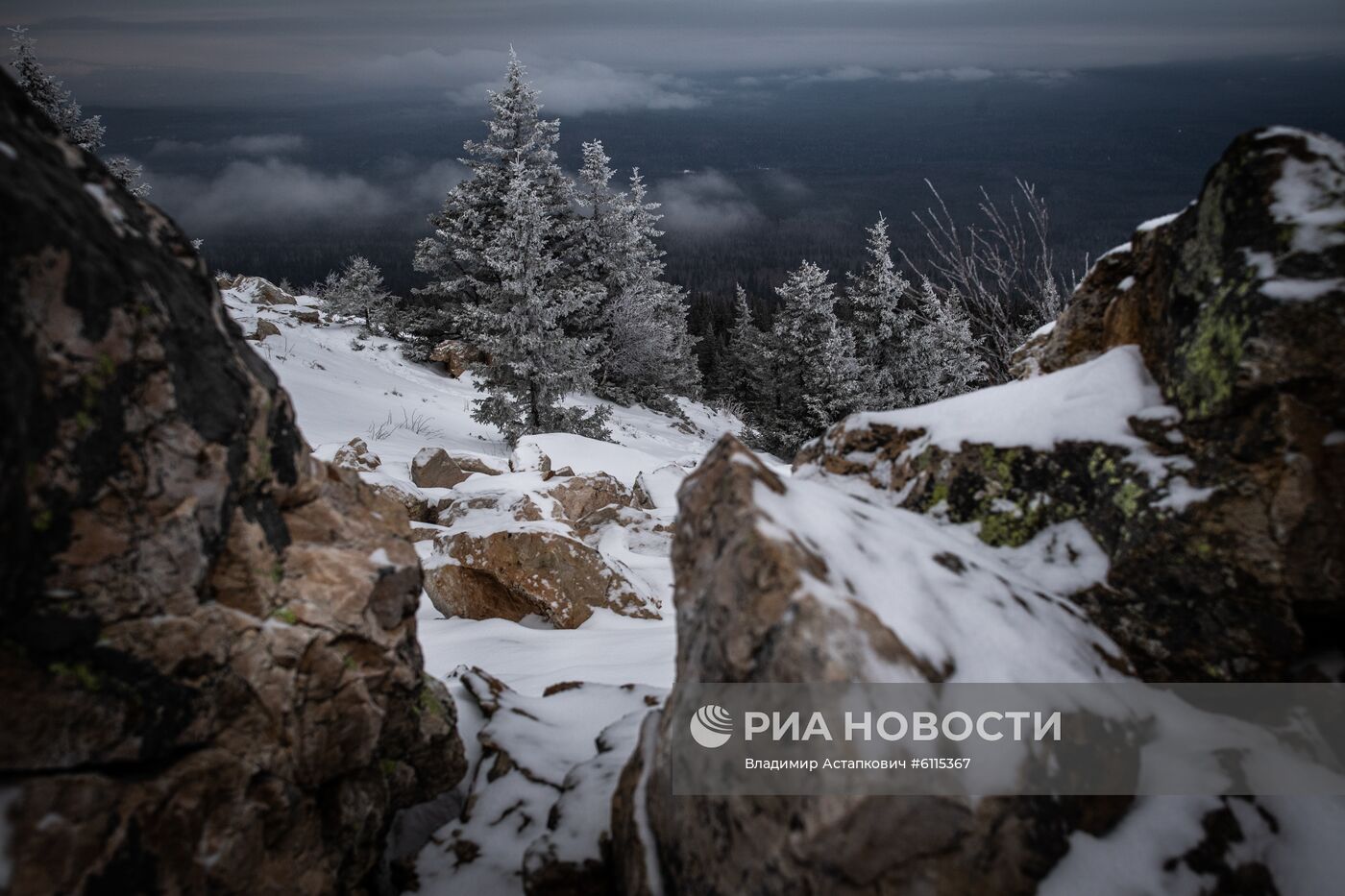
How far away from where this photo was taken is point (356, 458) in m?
11.5

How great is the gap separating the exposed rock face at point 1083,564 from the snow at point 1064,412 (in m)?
0.02

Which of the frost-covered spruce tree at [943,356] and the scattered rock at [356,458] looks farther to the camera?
the frost-covered spruce tree at [943,356]

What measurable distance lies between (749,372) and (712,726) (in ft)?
113

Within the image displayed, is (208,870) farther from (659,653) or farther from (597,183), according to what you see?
(597,183)

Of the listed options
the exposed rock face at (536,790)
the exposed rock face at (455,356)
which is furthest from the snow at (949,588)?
the exposed rock face at (455,356)

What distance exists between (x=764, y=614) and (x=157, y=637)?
7.23ft

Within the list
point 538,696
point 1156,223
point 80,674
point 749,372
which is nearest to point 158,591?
point 80,674

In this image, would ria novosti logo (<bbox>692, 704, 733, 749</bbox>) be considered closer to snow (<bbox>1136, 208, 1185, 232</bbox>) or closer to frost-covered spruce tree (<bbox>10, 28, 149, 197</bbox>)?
snow (<bbox>1136, 208, 1185, 232</bbox>)

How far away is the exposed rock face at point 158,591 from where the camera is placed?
2.08m

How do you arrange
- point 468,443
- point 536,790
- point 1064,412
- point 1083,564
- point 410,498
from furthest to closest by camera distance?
point 468,443, point 410,498, point 536,790, point 1064,412, point 1083,564

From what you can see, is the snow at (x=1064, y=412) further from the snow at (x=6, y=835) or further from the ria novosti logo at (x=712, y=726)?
the snow at (x=6, y=835)

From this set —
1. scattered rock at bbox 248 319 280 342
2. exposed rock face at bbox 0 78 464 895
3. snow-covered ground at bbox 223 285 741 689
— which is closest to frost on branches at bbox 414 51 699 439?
snow-covered ground at bbox 223 285 741 689

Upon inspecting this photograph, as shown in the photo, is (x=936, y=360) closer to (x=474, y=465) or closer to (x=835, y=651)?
(x=474, y=465)

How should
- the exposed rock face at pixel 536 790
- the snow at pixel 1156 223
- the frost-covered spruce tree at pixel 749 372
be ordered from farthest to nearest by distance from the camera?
the frost-covered spruce tree at pixel 749 372 < the snow at pixel 1156 223 < the exposed rock face at pixel 536 790
